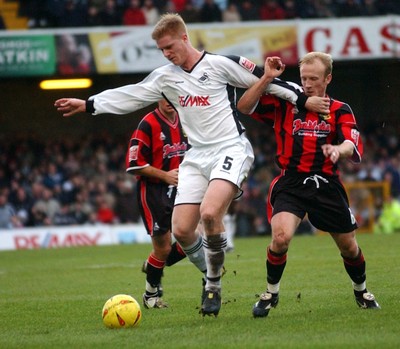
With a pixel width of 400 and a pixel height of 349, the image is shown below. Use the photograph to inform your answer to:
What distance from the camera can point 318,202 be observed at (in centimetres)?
773

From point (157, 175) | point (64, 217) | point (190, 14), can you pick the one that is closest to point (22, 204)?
point (64, 217)

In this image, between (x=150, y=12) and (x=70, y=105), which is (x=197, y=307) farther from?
(x=150, y=12)

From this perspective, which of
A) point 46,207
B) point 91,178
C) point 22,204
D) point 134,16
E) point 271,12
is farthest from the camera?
point 91,178

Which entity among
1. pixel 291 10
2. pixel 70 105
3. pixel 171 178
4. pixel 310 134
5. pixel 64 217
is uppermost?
pixel 70 105

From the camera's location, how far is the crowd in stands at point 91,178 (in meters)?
24.4

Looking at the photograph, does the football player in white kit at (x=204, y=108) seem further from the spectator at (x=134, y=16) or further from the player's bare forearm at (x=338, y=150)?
the spectator at (x=134, y=16)

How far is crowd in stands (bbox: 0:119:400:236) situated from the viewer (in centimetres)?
2439

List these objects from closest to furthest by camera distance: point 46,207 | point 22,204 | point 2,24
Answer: point 22,204 < point 46,207 < point 2,24

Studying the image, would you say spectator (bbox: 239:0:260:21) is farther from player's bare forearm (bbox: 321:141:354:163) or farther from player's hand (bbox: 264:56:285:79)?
player's bare forearm (bbox: 321:141:354:163)

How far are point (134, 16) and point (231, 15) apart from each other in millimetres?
2607

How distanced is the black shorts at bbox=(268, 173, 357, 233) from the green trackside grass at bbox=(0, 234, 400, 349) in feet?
2.46

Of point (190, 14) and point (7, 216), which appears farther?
point (190, 14)

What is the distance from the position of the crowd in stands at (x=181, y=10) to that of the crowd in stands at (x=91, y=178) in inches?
155

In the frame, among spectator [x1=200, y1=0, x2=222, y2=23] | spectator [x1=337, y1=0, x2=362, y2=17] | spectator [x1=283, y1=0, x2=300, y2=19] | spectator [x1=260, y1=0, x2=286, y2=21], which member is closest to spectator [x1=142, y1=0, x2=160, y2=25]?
spectator [x1=200, y1=0, x2=222, y2=23]
